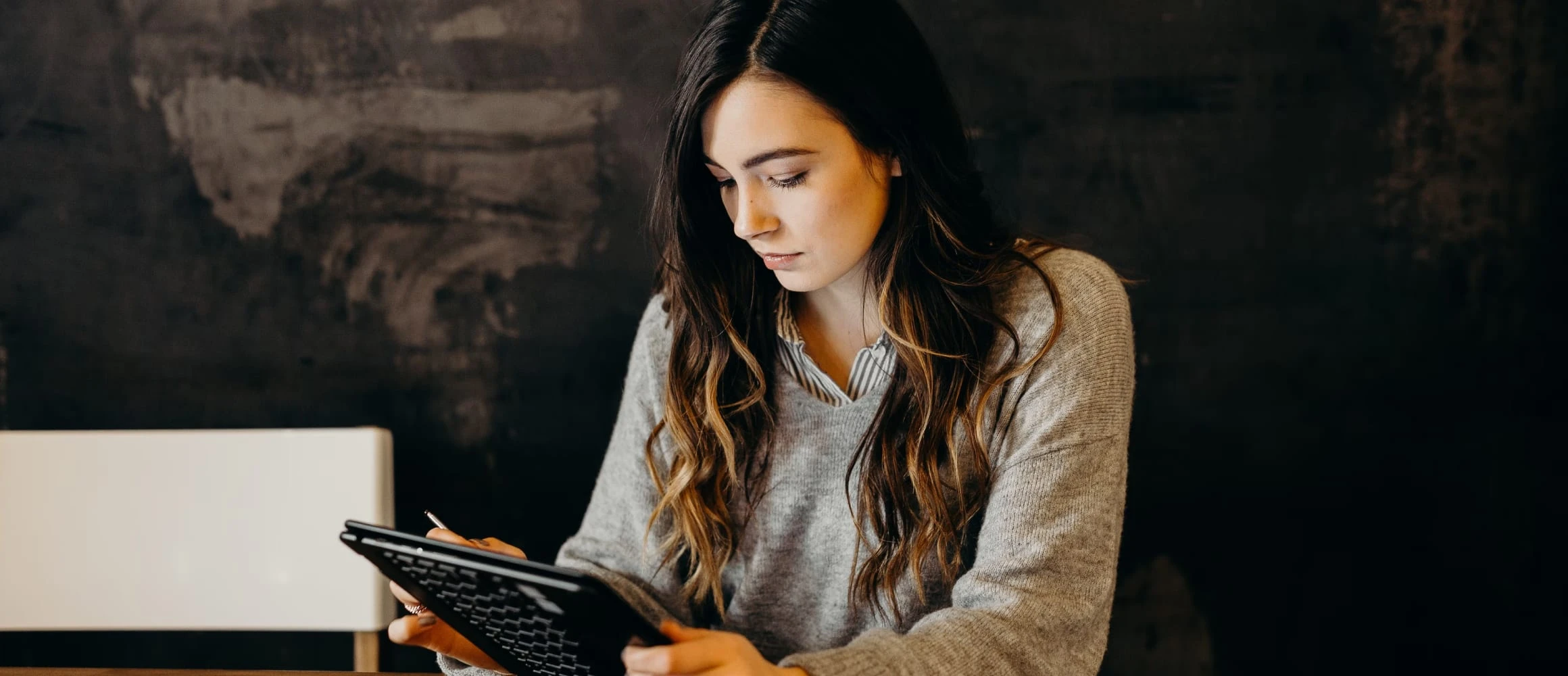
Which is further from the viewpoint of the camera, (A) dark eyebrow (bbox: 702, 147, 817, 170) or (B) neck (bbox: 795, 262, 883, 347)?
(B) neck (bbox: 795, 262, 883, 347)

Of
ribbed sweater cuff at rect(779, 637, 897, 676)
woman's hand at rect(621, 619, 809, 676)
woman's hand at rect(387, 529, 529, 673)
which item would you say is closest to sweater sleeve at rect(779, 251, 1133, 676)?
ribbed sweater cuff at rect(779, 637, 897, 676)

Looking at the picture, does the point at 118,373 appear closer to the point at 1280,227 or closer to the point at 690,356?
the point at 690,356

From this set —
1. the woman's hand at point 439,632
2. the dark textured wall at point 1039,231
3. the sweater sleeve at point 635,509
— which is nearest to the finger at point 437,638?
the woman's hand at point 439,632

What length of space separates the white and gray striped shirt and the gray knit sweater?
0.02m

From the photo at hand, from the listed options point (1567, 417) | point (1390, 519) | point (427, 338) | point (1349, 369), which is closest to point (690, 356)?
point (427, 338)

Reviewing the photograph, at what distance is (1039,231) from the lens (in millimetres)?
1551

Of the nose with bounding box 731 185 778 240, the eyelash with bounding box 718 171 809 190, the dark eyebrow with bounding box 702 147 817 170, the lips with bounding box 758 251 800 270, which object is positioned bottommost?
the lips with bounding box 758 251 800 270

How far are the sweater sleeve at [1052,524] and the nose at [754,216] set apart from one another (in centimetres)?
30

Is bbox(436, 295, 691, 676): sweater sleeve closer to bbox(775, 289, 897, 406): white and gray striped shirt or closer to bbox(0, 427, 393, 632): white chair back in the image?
bbox(775, 289, 897, 406): white and gray striped shirt

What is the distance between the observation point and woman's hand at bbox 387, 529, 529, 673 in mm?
942

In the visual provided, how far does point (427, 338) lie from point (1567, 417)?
178 centimetres

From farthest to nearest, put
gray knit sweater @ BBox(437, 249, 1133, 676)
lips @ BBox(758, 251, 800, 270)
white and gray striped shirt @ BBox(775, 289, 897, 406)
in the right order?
white and gray striped shirt @ BBox(775, 289, 897, 406)
lips @ BBox(758, 251, 800, 270)
gray knit sweater @ BBox(437, 249, 1133, 676)

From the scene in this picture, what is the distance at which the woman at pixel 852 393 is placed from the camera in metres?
1.03

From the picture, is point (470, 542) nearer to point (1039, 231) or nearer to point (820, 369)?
point (820, 369)
